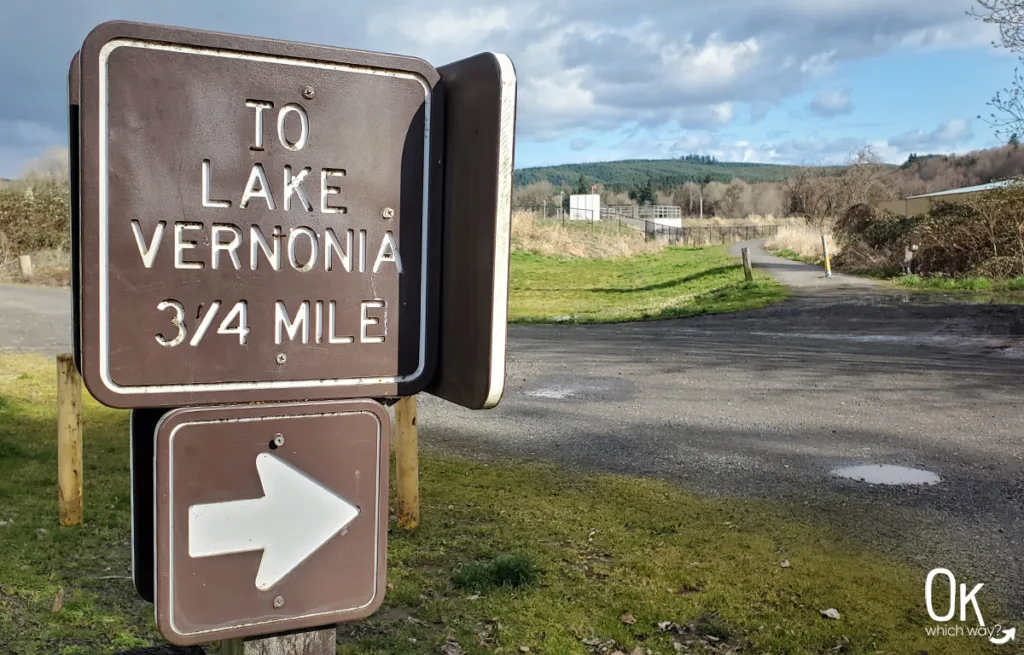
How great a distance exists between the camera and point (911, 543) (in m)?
4.51

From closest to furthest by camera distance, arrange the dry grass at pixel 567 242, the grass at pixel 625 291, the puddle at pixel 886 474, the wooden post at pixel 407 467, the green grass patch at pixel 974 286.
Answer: the wooden post at pixel 407 467
the puddle at pixel 886 474
the green grass patch at pixel 974 286
the grass at pixel 625 291
the dry grass at pixel 567 242

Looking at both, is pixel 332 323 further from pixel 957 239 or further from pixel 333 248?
pixel 957 239

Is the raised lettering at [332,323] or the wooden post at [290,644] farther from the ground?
the raised lettering at [332,323]

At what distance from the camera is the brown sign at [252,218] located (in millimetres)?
1240

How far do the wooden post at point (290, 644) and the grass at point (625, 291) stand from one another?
15.3 meters

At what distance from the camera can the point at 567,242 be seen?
4053 centimetres

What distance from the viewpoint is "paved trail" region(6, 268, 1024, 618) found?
4.98 meters

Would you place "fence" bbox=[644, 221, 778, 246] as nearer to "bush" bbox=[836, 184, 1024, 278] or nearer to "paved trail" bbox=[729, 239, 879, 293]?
"paved trail" bbox=[729, 239, 879, 293]

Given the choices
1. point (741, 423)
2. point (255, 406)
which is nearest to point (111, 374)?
point (255, 406)

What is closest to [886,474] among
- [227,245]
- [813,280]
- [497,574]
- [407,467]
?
[497,574]

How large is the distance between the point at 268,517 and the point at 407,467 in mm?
3452

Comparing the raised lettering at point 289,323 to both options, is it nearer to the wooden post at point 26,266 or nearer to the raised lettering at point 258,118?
the raised lettering at point 258,118

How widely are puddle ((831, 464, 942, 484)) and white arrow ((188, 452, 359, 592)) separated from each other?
5.04m

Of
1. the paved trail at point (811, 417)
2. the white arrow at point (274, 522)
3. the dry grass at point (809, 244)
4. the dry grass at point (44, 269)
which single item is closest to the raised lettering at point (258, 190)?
the white arrow at point (274, 522)
